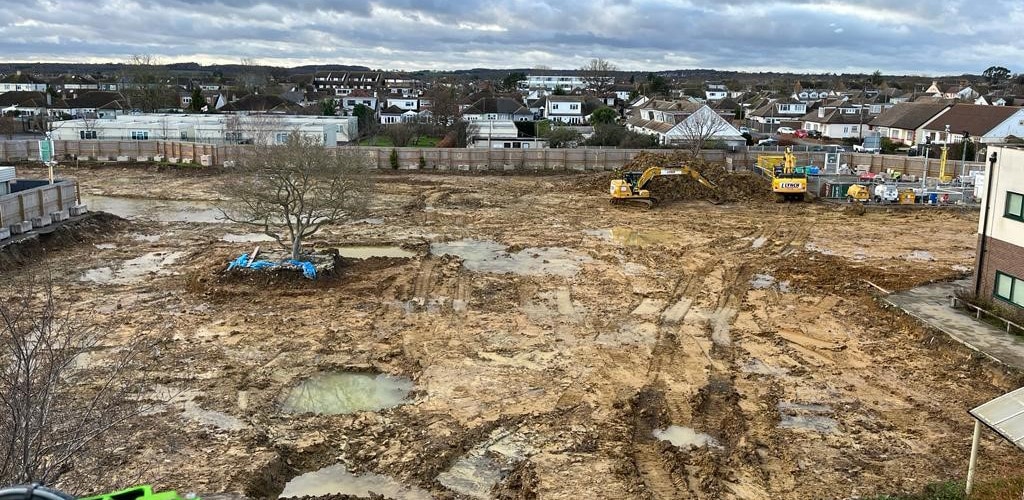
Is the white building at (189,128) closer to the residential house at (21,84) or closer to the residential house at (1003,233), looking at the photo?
the residential house at (1003,233)

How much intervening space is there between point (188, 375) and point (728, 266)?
1615 centimetres

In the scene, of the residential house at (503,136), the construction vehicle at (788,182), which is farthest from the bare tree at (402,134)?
the construction vehicle at (788,182)

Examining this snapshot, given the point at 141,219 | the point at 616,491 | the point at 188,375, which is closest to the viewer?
the point at 616,491

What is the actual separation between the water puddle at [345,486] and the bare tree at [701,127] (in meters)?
45.9

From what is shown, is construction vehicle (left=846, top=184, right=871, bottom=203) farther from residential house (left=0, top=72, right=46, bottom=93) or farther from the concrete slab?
residential house (left=0, top=72, right=46, bottom=93)

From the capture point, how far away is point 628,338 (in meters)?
17.1

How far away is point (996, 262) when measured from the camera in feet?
58.2

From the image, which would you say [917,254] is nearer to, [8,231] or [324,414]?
[324,414]

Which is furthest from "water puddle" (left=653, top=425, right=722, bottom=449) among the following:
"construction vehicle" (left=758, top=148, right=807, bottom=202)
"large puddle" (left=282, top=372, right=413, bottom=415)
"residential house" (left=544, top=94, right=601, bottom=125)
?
"residential house" (left=544, top=94, right=601, bottom=125)

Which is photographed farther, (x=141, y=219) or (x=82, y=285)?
(x=141, y=219)

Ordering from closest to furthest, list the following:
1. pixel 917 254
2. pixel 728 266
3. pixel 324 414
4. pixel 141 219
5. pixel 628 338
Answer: pixel 324 414 → pixel 628 338 → pixel 728 266 → pixel 917 254 → pixel 141 219

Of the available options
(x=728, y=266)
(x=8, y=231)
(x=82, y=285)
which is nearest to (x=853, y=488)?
(x=728, y=266)

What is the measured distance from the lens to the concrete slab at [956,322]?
15.3 m

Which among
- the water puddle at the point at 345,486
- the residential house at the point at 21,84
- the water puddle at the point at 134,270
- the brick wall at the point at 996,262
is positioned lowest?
the water puddle at the point at 345,486
